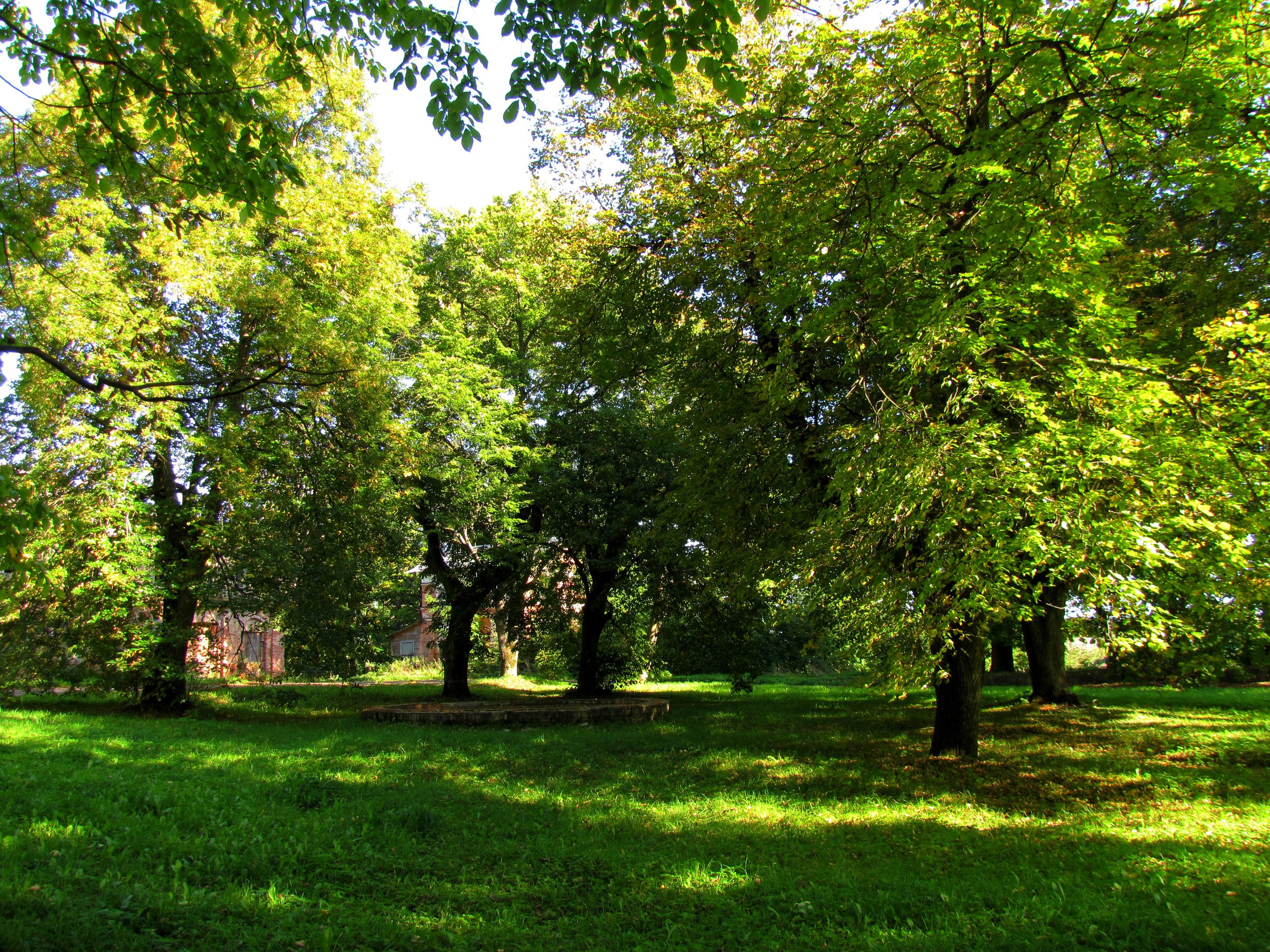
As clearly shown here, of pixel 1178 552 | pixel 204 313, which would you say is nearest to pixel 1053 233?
pixel 1178 552

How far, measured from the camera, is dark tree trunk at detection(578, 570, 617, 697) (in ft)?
62.5

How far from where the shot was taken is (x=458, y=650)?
1917cm

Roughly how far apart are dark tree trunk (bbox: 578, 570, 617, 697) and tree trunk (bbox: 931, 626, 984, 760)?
391 inches

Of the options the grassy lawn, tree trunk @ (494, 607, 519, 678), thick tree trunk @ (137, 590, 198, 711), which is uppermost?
thick tree trunk @ (137, 590, 198, 711)

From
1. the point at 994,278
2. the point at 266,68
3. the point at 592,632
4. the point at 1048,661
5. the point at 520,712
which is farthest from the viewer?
the point at 592,632

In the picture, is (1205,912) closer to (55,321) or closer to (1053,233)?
(1053,233)

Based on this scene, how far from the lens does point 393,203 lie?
17.7m

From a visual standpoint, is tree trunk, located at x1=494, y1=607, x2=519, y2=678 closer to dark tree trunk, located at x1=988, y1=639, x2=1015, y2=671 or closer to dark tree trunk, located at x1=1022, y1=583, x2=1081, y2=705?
dark tree trunk, located at x1=1022, y1=583, x2=1081, y2=705

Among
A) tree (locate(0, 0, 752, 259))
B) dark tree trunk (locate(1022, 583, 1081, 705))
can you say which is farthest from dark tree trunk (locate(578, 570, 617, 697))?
tree (locate(0, 0, 752, 259))

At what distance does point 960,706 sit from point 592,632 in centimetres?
1130

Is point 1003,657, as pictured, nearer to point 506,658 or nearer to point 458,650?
point 506,658

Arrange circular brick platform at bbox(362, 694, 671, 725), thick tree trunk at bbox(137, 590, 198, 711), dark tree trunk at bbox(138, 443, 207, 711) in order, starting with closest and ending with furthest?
thick tree trunk at bbox(137, 590, 198, 711) → dark tree trunk at bbox(138, 443, 207, 711) → circular brick platform at bbox(362, 694, 671, 725)

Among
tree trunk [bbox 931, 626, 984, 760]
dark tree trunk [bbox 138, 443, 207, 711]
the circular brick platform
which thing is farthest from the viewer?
the circular brick platform

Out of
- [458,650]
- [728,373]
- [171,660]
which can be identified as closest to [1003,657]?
[458,650]
